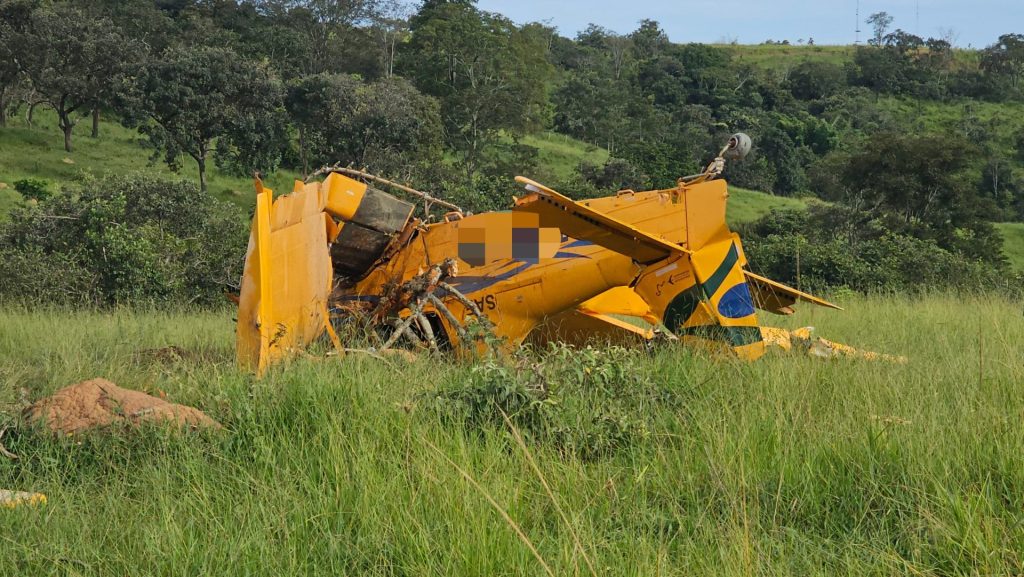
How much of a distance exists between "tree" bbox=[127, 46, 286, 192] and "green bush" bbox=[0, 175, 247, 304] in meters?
18.9

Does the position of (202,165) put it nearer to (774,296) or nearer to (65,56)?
(65,56)

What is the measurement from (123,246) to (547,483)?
12.3m

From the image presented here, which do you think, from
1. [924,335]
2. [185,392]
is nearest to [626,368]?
[185,392]

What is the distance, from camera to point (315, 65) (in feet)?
187

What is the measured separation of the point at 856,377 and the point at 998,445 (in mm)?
1418

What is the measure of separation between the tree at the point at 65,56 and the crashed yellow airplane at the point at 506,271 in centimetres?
3853

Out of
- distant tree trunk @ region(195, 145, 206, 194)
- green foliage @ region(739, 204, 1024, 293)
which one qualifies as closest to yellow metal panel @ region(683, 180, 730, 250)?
green foliage @ region(739, 204, 1024, 293)

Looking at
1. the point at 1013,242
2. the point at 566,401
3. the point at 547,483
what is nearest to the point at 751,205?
the point at 1013,242

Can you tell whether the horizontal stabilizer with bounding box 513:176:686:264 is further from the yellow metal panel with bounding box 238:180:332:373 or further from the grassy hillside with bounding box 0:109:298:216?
the grassy hillside with bounding box 0:109:298:216

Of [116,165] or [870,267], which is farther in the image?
[116,165]

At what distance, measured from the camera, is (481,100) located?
47.8 m

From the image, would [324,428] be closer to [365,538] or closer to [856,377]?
[365,538]

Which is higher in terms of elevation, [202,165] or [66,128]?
[66,128]

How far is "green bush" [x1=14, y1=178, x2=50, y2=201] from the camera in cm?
3253
